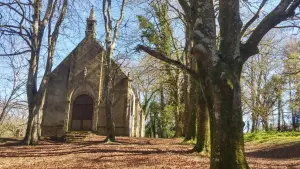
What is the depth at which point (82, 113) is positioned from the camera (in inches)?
1049

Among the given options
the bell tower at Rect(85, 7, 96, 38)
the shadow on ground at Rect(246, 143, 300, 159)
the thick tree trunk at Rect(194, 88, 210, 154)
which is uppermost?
the bell tower at Rect(85, 7, 96, 38)

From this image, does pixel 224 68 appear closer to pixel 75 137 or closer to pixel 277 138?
pixel 277 138

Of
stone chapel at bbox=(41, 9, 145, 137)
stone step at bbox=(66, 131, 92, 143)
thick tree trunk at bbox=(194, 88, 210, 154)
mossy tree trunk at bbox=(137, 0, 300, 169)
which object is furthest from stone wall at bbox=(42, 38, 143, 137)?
mossy tree trunk at bbox=(137, 0, 300, 169)

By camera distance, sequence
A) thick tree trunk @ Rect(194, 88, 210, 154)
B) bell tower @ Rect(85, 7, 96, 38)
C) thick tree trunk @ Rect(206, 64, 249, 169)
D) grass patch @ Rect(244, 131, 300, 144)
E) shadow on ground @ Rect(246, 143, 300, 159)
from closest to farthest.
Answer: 1. thick tree trunk @ Rect(206, 64, 249, 169)
2. thick tree trunk @ Rect(194, 88, 210, 154)
3. shadow on ground @ Rect(246, 143, 300, 159)
4. grass patch @ Rect(244, 131, 300, 144)
5. bell tower @ Rect(85, 7, 96, 38)

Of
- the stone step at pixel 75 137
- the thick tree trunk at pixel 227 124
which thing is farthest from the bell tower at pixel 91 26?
the thick tree trunk at pixel 227 124

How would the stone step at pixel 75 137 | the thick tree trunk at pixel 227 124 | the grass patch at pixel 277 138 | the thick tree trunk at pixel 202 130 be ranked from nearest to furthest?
the thick tree trunk at pixel 227 124 → the thick tree trunk at pixel 202 130 → the grass patch at pixel 277 138 → the stone step at pixel 75 137

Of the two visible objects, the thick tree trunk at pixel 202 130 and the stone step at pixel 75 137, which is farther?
the stone step at pixel 75 137

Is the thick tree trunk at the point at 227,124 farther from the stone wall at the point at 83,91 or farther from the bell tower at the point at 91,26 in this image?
the bell tower at the point at 91,26

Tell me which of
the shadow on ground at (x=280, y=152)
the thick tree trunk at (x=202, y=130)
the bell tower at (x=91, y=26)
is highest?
the bell tower at (x=91, y=26)

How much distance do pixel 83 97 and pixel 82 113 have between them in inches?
58.8

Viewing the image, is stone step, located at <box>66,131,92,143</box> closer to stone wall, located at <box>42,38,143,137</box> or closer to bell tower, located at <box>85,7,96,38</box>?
stone wall, located at <box>42,38,143,137</box>

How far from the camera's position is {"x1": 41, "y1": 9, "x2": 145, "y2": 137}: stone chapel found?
26047 mm

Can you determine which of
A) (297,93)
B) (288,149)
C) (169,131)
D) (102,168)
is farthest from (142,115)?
(102,168)

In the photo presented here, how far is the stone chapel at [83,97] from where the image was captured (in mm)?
26047
